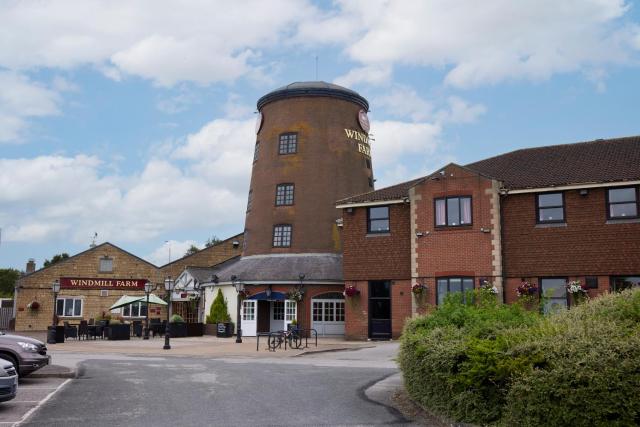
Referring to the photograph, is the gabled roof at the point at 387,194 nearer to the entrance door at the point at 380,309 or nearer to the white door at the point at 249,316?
the entrance door at the point at 380,309

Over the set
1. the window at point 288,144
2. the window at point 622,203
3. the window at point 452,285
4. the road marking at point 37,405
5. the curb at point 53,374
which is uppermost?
the window at point 288,144

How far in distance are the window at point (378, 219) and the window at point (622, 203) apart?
933 centimetres

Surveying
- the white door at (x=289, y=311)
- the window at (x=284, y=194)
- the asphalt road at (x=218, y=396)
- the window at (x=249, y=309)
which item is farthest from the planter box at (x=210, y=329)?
the asphalt road at (x=218, y=396)

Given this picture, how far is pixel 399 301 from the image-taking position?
30.3 metres

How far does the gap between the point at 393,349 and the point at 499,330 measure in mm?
15957

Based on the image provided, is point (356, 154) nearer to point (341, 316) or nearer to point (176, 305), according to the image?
point (341, 316)

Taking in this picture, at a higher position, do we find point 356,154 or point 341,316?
point 356,154

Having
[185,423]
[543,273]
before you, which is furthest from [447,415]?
[543,273]

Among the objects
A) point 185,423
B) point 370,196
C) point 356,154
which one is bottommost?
point 185,423

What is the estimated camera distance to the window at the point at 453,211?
2869 centimetres

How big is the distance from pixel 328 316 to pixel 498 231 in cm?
1081

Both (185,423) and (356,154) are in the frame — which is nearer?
(185,423)

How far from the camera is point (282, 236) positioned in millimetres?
38719

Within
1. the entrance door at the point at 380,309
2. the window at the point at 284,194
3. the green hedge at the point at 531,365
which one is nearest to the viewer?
the green hedge at the point at 531,365
